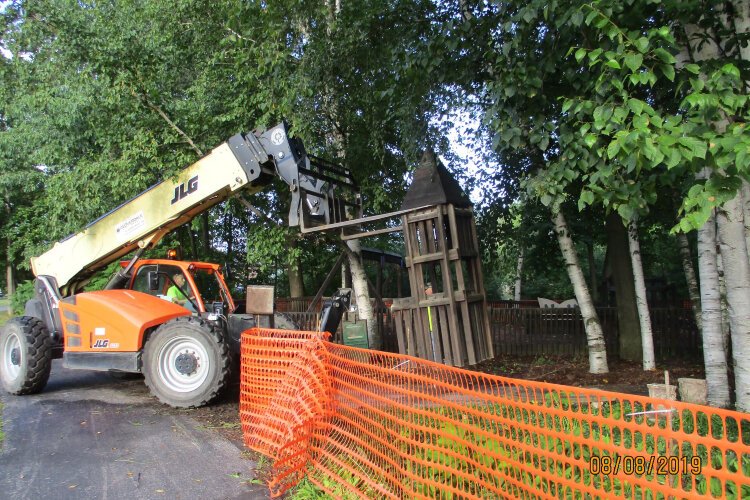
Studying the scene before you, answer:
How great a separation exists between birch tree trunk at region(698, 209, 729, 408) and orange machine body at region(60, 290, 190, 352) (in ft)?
22.7

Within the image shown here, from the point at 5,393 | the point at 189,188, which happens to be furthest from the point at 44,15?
the point at 5,393

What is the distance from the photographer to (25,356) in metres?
7.68

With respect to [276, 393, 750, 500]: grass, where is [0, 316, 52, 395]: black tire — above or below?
above

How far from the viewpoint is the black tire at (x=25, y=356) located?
7.71 metres

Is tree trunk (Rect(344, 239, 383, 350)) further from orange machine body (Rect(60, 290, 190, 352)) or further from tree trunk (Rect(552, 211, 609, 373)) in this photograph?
orange machine body (Rect(60, 290, 190, 352))

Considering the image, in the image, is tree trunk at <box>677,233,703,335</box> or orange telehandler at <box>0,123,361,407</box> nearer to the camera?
orange telehandler at <box>0,123,361,407</box>

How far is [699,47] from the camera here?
18.1 feet

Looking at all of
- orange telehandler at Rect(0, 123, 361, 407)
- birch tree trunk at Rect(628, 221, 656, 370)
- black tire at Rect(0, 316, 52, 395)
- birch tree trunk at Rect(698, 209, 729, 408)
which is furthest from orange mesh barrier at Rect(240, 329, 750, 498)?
birch tree trunk at Rect(628, 221, 656, 370)

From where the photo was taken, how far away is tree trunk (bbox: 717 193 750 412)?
5.53m

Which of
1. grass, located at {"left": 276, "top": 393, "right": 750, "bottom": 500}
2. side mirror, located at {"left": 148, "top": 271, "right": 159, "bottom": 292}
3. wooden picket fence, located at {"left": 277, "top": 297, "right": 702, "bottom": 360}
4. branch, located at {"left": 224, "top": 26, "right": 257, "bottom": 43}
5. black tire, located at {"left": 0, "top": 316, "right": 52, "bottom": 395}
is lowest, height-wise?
wooden picket fence, located at {"left": 277, "top": 297, "right": 702, "bottom": 360}

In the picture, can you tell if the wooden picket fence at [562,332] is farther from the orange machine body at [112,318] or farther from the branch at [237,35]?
the branch at [237,35]

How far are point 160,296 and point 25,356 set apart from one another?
6.46 feet

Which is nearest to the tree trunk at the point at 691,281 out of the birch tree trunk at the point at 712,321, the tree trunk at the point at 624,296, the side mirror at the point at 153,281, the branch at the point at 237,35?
the tree trunk at the point at 624,296
